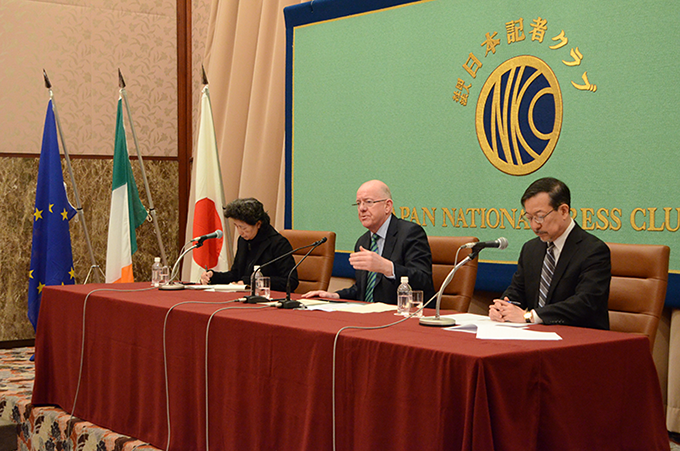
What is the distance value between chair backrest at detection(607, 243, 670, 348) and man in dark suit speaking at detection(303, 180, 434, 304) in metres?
0.77

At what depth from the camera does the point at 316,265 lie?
4.10 metres

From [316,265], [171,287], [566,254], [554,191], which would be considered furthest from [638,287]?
[171,287]

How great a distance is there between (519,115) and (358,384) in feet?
7.28

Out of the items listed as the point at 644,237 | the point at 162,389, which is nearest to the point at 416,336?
the point at 162,389

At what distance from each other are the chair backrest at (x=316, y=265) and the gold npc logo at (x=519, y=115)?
3.26 ft

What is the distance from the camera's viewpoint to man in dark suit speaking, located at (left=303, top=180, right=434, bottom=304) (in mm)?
3285

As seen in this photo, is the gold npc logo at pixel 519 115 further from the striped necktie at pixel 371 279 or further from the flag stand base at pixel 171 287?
the flag stand base at pixel 171 287

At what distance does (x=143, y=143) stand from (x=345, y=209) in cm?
252

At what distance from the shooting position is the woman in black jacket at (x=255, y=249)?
3959 millimetres

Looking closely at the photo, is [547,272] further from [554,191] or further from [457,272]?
[457,272]

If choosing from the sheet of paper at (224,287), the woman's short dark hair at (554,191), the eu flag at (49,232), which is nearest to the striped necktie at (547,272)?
the woman's short dark hair at (554,191)

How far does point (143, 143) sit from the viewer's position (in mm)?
6574

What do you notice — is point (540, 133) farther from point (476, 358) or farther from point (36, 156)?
point (36, 156)

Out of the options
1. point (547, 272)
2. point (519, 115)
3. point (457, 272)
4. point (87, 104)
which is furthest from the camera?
point (87, 104)
